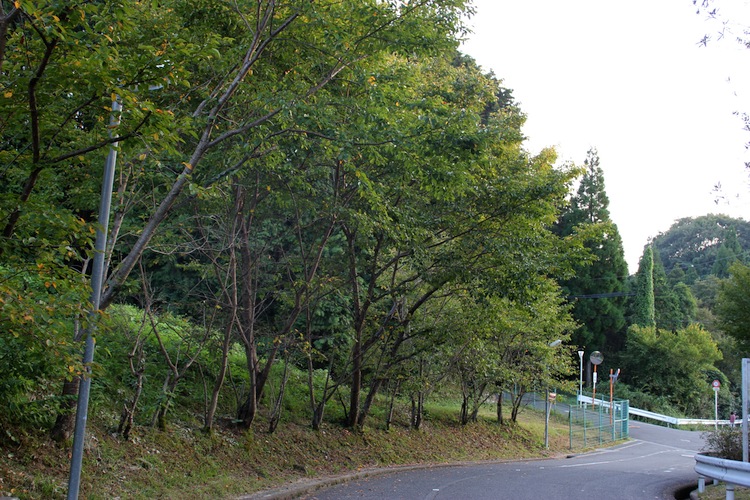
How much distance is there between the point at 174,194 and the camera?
324 inches

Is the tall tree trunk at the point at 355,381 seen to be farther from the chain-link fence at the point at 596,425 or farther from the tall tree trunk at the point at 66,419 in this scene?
the chain-link fence at the point at 596,425

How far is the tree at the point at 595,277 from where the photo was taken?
48375mm

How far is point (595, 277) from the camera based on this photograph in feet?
161

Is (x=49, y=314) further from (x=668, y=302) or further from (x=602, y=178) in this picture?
(x=668, y=302)

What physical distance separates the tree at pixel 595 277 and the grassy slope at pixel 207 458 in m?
30.5

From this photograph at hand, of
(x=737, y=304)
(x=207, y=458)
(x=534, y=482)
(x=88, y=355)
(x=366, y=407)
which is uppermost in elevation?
(x=737, y=304)

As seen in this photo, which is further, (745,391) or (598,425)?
(598,425)

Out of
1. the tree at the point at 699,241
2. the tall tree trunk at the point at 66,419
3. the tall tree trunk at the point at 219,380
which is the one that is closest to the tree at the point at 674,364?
the tree at the point at 699,241

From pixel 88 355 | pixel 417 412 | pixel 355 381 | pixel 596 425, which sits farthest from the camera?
pixel 596 425

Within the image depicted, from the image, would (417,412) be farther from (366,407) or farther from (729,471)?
(729,471)

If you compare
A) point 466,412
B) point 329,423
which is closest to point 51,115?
point 329,423

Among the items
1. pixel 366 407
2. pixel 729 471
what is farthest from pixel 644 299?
pixel 729 471

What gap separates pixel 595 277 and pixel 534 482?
3709cm

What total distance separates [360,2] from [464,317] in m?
10.2
